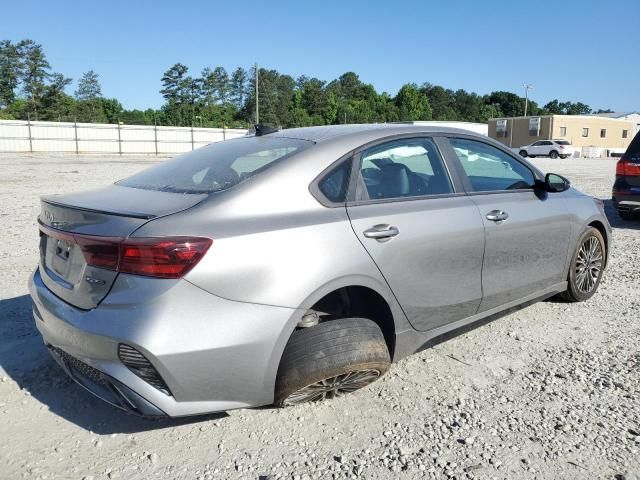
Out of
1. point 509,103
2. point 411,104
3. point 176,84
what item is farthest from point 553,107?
point 176,84

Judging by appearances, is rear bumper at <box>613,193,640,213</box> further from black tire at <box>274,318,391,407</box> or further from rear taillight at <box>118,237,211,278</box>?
rear taillight at <box>118,237,211,278</box>

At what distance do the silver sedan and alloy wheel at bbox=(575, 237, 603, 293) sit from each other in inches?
43.6

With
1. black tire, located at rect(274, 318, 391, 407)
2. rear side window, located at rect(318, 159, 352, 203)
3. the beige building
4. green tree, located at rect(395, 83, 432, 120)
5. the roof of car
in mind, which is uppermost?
green tree, located at rect(395, 83, 432, 120)

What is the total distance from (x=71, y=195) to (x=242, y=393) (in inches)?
58.3

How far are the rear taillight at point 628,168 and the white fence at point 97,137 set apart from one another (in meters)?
29.3

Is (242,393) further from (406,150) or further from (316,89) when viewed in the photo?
(316,89)

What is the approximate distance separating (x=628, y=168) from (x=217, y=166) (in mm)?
7551

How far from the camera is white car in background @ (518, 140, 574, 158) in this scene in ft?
144

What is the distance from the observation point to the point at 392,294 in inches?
113

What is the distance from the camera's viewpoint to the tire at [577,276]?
4.41 m

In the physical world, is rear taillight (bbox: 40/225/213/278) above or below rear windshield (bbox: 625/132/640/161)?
below

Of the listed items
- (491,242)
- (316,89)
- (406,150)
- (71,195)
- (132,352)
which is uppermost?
(316,89)

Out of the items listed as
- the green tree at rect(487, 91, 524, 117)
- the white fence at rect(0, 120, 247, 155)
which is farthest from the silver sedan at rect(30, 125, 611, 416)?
the green tree at rect(487, 91, 524, 117)

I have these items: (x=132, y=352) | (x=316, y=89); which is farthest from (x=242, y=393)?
(x=316, y=89)
